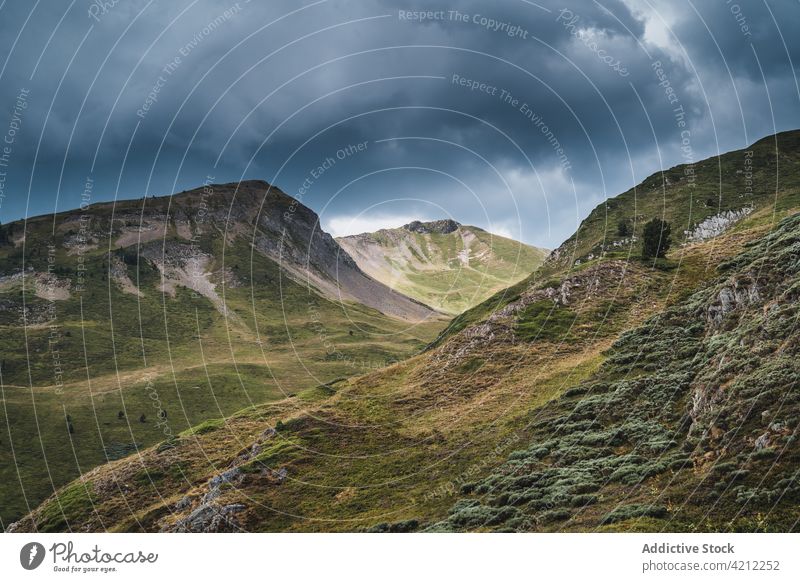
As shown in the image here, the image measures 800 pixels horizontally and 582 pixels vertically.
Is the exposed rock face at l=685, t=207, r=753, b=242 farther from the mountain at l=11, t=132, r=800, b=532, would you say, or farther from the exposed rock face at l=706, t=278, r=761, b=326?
the exposed rock face at l=706, t=278, r=761, b=326

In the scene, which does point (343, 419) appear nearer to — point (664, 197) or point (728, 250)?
point (728, 250)

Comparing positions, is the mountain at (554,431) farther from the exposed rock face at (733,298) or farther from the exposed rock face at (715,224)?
the exposed rock face at (715,224)

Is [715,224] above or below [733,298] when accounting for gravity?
above

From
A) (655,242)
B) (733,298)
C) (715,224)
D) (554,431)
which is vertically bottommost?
(554,431)

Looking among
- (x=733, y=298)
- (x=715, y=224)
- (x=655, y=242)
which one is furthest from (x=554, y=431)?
(x=715, y=224)

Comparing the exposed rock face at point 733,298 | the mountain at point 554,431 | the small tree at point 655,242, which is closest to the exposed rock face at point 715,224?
the mountain at point 554,431

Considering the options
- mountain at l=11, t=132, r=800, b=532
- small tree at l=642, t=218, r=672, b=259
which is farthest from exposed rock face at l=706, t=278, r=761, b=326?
small tree at l=642, t=218, r=672, b=259

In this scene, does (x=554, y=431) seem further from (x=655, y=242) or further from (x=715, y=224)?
(x=715, y=224)

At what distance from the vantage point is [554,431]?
47344 millimetres

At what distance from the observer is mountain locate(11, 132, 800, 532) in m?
30.9

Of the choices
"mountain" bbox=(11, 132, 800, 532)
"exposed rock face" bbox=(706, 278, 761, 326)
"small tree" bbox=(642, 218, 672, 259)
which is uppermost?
"small tree" bbox=(642, 218, 672, 259)

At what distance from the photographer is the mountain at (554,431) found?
101 feet
